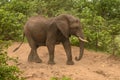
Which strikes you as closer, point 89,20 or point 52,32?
point 52,32

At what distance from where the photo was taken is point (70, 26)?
8.80 m

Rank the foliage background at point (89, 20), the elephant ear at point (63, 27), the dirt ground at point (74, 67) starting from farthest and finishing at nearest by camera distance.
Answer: the foliage background at point (89, 20)
the elephant ear at point (63, 27)
the dirt ground at point (74, 67)

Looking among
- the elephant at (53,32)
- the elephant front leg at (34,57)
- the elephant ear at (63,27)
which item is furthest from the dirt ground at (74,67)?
the elephant ear at (63,27)

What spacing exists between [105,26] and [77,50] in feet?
4.67

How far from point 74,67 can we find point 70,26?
1.03 metres

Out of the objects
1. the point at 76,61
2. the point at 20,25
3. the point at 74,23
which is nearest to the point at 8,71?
the point at 74,23

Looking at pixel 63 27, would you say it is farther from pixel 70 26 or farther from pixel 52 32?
pixel 52 32

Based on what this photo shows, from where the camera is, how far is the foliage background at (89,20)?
416 inches

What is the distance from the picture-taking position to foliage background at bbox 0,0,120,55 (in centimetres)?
1058

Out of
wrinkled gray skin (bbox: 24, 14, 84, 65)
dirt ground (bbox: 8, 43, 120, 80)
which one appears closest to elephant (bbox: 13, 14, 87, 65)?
wrinkled gray skin (bbox: 24, 14, 84, 65)

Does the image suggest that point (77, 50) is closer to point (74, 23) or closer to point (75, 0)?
point (74, 23)

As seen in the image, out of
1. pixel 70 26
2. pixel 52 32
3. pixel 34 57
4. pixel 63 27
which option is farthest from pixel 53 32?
pixel 34 57

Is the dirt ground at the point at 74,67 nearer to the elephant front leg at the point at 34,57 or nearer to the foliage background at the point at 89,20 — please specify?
the elephant front leg at the point at 34,57

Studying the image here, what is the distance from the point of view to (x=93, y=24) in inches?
444
